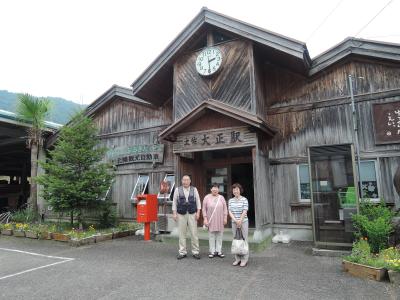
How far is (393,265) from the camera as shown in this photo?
5.61m

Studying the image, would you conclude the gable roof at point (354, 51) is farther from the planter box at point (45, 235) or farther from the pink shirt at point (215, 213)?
the planter box at point (45, 235)

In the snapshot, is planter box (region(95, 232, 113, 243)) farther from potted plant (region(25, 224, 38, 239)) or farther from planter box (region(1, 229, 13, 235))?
planter box (region(1, 229, 13, 235))

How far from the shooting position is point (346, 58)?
9.89m

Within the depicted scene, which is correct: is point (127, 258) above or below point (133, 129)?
below

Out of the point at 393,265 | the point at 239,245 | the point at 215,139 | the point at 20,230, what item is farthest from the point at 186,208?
the point at 20,230

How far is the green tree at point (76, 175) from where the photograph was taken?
10805 millimetres

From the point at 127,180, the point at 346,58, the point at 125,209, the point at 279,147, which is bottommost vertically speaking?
the point at 125,209

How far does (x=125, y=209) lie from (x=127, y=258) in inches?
228

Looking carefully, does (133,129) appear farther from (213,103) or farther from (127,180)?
(213,103)

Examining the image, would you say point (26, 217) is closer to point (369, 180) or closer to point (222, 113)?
point (222, 113)

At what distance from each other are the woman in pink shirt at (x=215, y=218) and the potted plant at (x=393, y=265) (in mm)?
3462

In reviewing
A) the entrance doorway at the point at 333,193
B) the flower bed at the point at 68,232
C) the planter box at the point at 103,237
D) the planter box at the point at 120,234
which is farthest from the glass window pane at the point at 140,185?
the entrance doorway at the point at 333,193

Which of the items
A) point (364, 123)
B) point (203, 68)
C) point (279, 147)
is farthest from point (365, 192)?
point (203, 68)

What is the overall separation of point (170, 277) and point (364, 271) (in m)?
3.83
